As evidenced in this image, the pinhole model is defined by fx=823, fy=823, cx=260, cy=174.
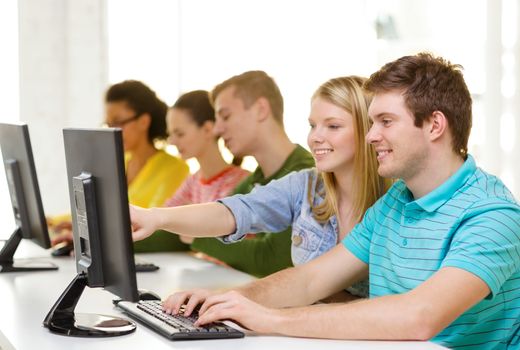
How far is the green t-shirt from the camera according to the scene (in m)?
2.83

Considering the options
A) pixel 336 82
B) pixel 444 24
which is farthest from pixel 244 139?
pixel 444 24

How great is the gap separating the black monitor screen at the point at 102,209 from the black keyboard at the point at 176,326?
0.11m

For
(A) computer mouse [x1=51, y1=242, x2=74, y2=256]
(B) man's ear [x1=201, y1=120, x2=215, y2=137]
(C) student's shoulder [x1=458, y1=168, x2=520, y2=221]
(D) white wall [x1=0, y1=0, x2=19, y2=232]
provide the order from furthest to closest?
1. (D) white wall [x1=0, y1=0, x2=19, y2=232]
2. (B) man's ear [x1=201, y1=120, x2=215, y2=137]
3. (A) computer mouse [x1=51, y1=242, x2=74, y2=256]
4. (C) student's shoulder [x1=458, y1=168, x2=520, y2=221]

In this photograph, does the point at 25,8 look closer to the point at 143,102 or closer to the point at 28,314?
the point at 143,102

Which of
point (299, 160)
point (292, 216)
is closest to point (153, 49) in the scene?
point (299, 160)

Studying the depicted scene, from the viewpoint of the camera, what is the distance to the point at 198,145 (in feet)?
12.3

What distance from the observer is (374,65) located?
5.69 m

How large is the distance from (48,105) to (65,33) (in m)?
0.49

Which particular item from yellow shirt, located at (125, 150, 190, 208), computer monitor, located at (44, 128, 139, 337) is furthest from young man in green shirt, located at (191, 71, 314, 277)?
computer monitor, located at (44, 128, 139, 337)

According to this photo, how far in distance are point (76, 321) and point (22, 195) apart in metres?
0.94

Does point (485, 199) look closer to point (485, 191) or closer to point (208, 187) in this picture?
point (485, 191)

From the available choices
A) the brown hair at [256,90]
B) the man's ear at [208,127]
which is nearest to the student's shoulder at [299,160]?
the brown hair at [256,90]

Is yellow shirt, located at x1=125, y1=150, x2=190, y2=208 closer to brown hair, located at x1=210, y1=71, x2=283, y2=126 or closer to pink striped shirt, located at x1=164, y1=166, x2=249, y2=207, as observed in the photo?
pink striped shirt, located at x1=164, y1=166, x2=249, y2=207

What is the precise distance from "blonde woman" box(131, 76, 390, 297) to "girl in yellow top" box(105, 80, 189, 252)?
1.57 meters
